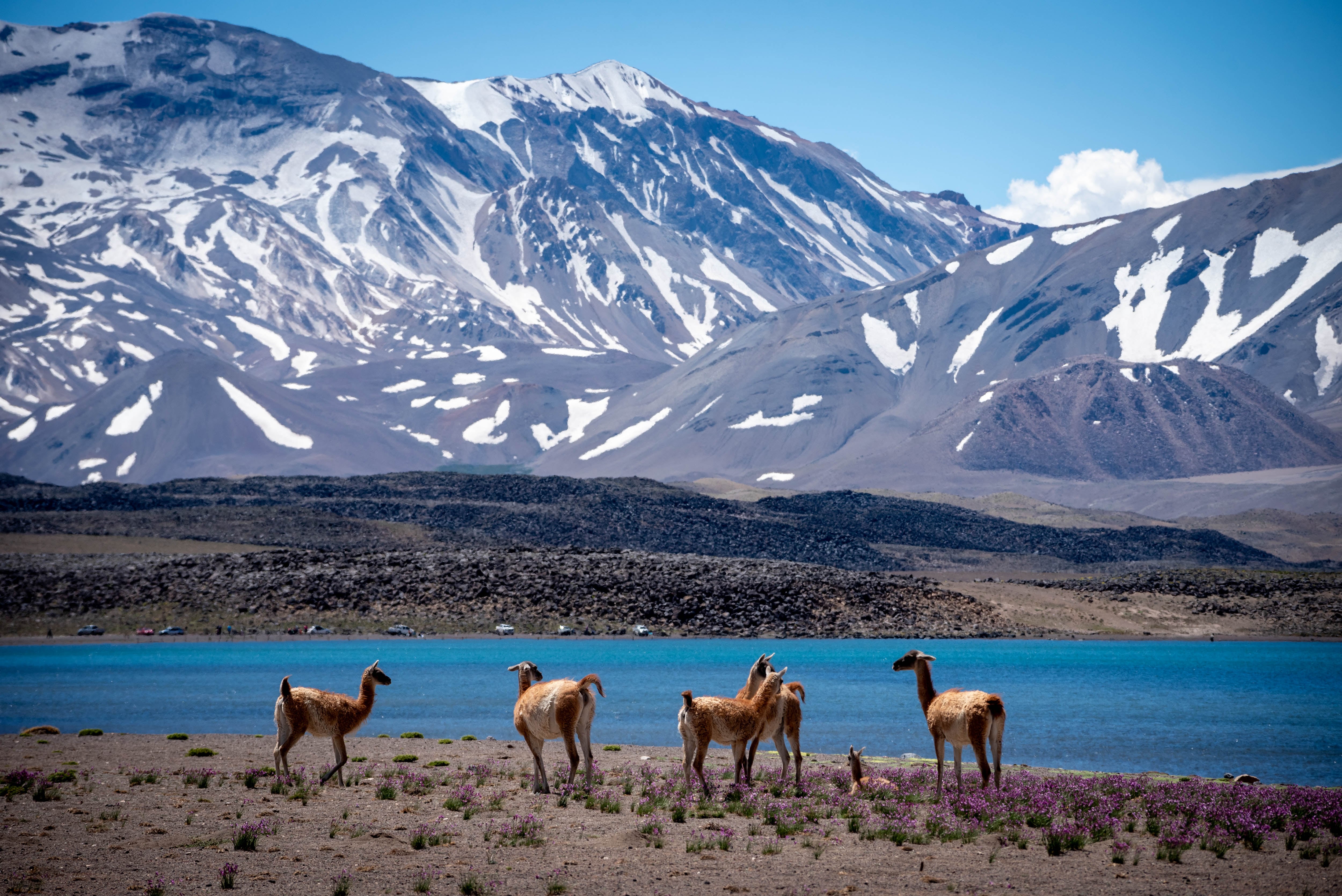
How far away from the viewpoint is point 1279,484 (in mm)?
197750

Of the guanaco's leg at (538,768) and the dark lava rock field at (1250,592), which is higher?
the dark lava rock field at (1250,592)

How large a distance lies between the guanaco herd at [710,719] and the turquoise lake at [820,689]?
873 cm

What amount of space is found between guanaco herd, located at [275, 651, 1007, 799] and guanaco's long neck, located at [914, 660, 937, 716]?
0.07 ft

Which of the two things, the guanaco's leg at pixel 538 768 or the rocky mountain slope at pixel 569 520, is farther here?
the rocky mountain slope at pixel 569 520

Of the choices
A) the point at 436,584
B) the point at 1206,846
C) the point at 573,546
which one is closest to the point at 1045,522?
the point at 573,546

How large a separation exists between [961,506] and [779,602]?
95.0 m

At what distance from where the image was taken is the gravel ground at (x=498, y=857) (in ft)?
44.2

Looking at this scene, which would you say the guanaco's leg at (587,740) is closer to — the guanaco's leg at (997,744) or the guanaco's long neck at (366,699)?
the guanaco's long neck at (366,699)

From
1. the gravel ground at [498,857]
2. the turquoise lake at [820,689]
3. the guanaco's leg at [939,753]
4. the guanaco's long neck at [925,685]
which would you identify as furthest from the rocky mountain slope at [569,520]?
the guanaco's leg at [939,753]

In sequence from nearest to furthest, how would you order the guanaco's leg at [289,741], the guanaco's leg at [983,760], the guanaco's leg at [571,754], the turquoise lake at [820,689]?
the guanaco's leg at [983,760]
the guanaco's leg at [571,754]
the guanaco's leg at [289,741]
the turquoise lake at [820,689]

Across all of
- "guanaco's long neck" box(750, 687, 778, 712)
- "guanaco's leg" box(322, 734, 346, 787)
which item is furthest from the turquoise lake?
"guanaco's leg" box(322, 734, 346, 787)

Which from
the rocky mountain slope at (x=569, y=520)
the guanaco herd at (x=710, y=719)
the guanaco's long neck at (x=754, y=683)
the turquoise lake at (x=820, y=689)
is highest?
the rocky mountain slope at (x=569, y=520)

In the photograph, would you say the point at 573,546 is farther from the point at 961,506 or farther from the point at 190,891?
the point at 961,506

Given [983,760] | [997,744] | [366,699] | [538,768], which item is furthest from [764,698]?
[366,699]
